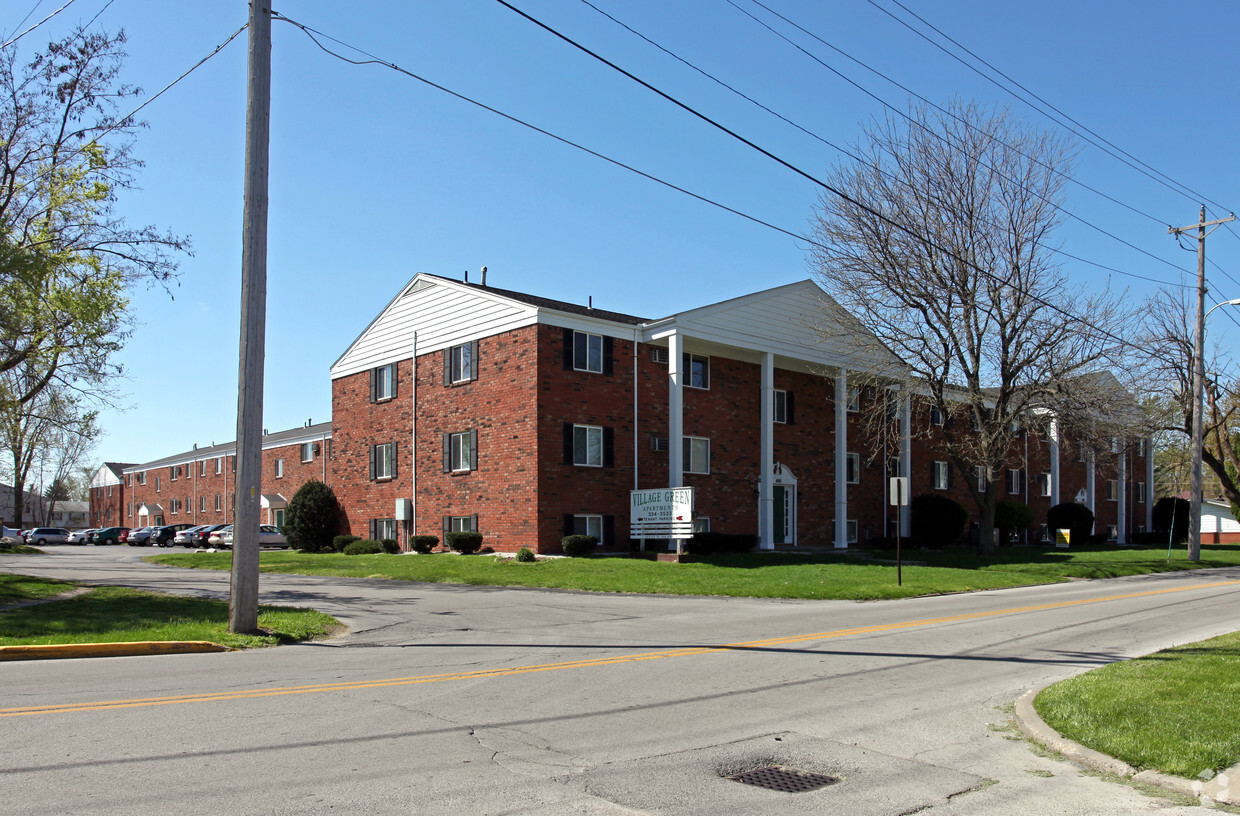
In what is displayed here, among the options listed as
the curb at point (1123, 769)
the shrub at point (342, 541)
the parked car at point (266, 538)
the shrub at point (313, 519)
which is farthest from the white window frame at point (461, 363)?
the curb at point (1123, 769)

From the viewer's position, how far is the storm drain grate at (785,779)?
19.5 ft

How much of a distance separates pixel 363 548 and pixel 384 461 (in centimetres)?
353

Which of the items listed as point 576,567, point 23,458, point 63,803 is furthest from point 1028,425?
point 23,458

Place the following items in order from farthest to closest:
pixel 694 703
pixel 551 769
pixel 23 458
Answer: pixel 23 458, pixel 694 703, pixel 551 769

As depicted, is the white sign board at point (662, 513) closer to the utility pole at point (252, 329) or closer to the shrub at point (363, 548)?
the shrub at point (363, 548)

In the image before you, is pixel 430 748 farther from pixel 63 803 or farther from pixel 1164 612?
pixel 1164 612

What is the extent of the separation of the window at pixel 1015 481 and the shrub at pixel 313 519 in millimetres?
32423

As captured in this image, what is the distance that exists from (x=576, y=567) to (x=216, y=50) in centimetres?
1477

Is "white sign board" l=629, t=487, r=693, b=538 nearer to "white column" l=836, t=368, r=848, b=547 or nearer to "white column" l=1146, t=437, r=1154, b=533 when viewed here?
"white column" l=836, t=368, r=848, b=547

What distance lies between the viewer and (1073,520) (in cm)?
4641

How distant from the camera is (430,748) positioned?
6469 millimetres

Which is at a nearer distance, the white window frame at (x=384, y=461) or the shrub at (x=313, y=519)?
the white window frame at (x=384, y=461)

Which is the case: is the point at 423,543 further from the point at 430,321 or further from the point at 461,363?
the point at 430,321

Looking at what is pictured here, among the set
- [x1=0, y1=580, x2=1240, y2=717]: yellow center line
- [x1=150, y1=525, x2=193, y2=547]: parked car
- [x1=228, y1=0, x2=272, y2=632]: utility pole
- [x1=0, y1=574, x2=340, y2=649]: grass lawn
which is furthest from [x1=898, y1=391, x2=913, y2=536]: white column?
[x1=150, y1=525, x2=193, y2=547]: parked car
